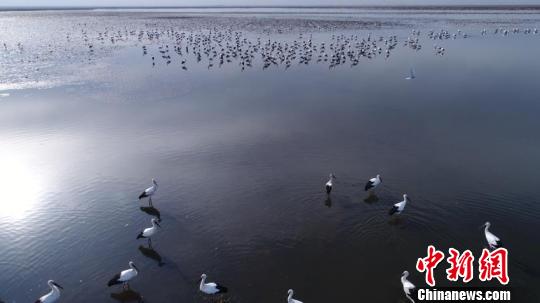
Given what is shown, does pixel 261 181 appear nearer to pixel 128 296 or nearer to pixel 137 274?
pixel 137 274

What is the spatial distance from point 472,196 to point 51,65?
168 ft

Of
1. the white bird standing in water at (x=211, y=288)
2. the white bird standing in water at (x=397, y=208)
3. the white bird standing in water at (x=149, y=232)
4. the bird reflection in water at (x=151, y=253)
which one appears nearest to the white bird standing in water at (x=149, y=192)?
the white bird standing in water at (x=149, y=232)

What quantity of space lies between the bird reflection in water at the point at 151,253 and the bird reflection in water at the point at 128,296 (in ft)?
5.21

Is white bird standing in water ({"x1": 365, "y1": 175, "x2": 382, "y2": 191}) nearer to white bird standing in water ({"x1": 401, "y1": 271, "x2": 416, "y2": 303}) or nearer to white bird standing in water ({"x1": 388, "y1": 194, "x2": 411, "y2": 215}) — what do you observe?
white bird standing in water ({"x1": 388, "y1": 194, "x2": 411, "y2": 215})

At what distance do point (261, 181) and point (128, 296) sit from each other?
9.45 metres

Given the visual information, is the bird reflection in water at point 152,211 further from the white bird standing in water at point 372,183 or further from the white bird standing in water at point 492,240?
the white bird standing in water at point 492,240

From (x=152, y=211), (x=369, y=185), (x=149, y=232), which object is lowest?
(x=369, y=185)

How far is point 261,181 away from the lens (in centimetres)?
2178

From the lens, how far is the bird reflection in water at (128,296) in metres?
14.3

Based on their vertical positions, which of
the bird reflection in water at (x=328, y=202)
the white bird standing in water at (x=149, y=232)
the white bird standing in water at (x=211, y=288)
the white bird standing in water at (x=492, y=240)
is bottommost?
the white bird standing in water at (x=492, y=240)

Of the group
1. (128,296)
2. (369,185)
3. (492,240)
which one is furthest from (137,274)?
(492,240)

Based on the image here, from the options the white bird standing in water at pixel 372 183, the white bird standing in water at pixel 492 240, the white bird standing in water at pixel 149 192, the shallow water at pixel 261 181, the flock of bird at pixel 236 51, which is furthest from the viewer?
the flock of bird at pixel 236 51

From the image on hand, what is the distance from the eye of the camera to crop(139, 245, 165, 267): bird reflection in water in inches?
634

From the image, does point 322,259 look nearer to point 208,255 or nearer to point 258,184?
point 208,255
